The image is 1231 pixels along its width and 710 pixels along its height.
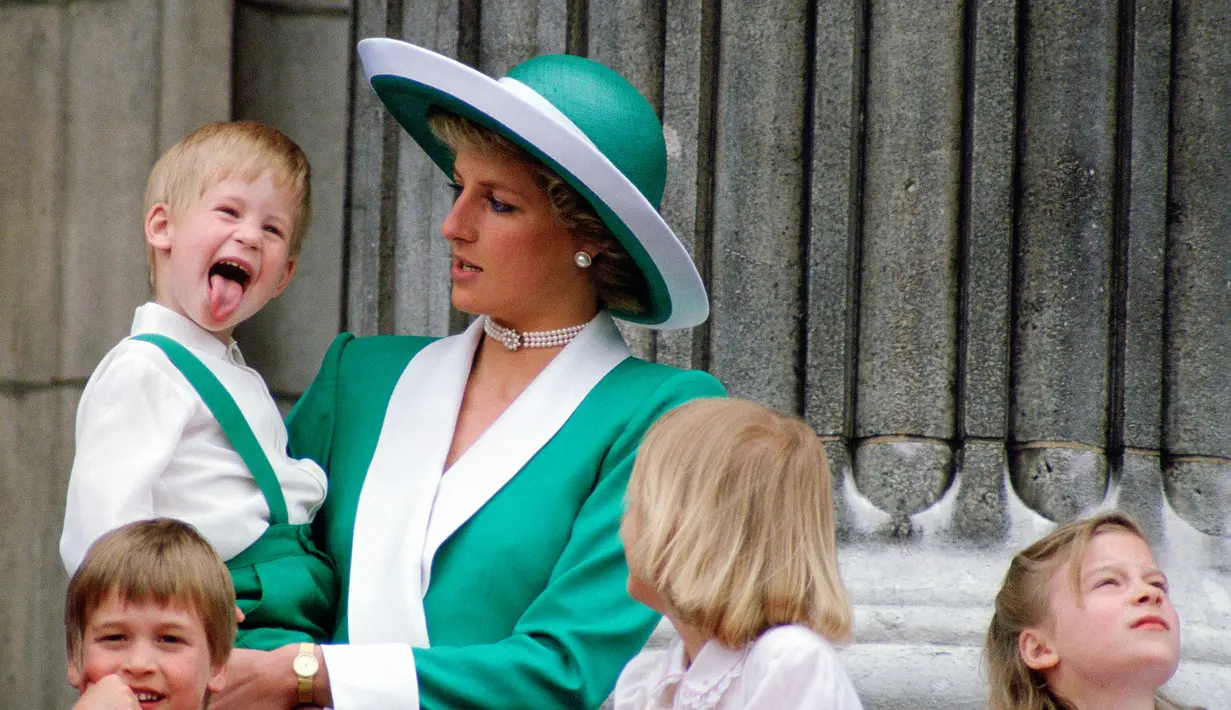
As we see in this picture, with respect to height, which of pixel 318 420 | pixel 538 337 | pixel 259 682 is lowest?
pixel 259 682

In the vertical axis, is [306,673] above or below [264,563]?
below

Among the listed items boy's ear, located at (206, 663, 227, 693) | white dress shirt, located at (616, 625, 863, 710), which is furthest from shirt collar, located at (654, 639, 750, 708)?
boy's ear, located at (206, 663, 227, 693)

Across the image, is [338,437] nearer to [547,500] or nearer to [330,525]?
[330,525]

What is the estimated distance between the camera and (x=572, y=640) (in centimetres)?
276

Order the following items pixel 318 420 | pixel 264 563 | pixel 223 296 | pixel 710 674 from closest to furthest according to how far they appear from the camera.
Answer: pixel 710 674, pixel 264 563, pixel 223 296, pixel 318 420

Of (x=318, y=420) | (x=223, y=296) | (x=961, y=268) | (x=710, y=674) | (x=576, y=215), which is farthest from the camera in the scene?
(x=961, y=268)

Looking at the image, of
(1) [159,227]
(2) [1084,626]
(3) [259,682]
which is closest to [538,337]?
(1) [159,227]

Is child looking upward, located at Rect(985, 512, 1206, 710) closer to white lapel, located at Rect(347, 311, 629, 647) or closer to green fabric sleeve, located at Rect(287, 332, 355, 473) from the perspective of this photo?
white lapel, located at Rect(347, 311, 629, 647)

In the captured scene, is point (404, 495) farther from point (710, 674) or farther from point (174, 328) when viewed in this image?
point (710, 674)

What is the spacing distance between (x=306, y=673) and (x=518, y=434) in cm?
52

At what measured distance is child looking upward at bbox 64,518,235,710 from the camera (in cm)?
250

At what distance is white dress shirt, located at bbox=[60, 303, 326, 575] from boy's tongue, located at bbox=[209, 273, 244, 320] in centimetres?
4

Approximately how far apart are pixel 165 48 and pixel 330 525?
71.8 inches

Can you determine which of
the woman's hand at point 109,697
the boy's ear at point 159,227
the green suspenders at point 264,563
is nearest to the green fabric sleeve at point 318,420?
the green suspenders at point 264,563
